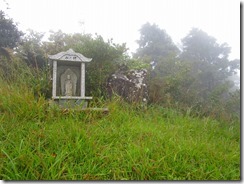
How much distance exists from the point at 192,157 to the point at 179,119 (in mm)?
831

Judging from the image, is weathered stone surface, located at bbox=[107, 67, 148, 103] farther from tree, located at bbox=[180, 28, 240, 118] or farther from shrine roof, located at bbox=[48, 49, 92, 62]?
tree, located at bbox=[180, 28, 240, 118]

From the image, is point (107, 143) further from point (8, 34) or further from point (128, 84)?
point (8, 34)

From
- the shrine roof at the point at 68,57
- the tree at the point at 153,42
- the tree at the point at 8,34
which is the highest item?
A: the tree at the point at 153,42

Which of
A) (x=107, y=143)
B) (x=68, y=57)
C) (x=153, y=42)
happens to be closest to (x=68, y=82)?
(x=68, y=57)

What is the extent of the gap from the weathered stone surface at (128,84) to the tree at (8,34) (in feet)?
9.08

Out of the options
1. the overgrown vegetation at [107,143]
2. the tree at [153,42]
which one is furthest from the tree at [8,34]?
the tree at [153,42]

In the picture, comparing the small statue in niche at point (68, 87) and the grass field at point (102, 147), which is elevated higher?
the small statue in niche at point (68, 87)

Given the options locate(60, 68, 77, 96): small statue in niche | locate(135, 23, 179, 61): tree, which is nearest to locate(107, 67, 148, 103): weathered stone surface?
locate(60, 68, 77, 96): small statue in niche

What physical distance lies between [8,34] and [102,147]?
14.6ft

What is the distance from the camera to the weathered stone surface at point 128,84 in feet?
9.75

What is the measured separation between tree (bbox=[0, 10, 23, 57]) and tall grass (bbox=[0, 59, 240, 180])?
287 cm

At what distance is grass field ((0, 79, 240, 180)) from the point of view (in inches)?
47.8

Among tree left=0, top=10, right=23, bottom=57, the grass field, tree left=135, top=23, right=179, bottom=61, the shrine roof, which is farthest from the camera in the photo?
tree left=135, top=23, right=179, bottom=61

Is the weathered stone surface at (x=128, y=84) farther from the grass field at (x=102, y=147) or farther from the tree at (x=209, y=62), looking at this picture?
the tree at (x=209, y=62)
